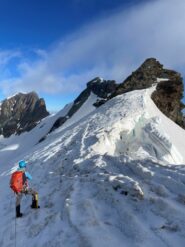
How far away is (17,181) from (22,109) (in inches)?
6575

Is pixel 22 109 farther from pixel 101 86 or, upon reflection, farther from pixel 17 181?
pixel 17 181

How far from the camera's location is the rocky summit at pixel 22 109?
161 meters

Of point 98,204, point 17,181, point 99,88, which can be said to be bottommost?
point 98,204

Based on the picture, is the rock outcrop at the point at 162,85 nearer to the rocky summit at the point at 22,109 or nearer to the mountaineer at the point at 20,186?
the mountaineer at the point at 20,186

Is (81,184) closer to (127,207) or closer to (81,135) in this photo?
(127,207)

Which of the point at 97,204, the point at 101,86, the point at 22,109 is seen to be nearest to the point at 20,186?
the point at 97,204

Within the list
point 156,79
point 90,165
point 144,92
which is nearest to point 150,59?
point 156,79

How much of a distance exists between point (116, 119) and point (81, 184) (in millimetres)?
16585

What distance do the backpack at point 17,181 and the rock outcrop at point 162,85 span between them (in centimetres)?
3078

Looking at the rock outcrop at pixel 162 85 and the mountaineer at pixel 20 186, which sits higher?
the rock outcrop at pixel 162 85

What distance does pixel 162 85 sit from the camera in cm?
4766

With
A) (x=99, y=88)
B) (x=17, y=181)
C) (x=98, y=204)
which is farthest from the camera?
(x=99, y=88)

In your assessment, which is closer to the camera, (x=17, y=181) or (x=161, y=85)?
(x=17, y=181)

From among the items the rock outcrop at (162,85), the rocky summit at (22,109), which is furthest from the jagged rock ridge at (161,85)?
the rocky summit at (22,109)
